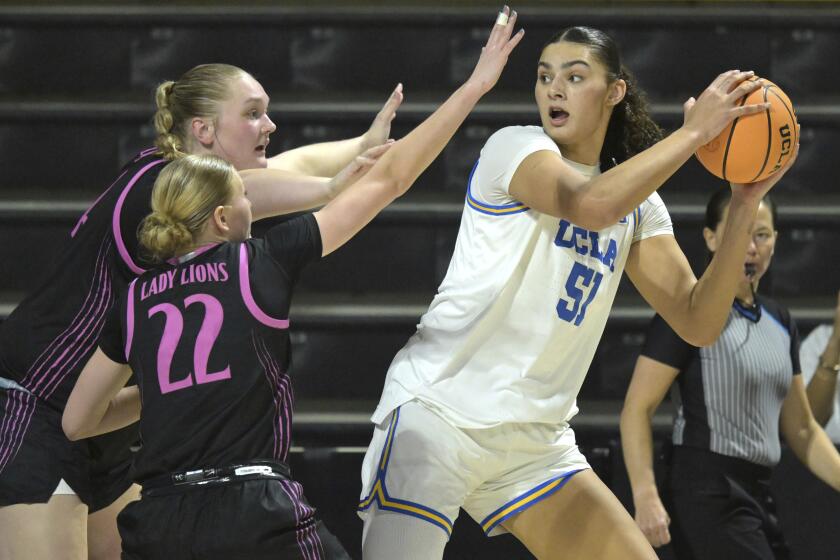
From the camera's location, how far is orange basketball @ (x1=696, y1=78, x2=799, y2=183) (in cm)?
246

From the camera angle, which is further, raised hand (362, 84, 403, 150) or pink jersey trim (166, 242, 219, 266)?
raised hand (362, 84, 403, 150)

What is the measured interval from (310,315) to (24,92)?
193cm

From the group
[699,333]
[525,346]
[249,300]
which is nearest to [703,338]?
[699,333]

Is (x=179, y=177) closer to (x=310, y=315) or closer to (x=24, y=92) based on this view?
(x=310, y=315)

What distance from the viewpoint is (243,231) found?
2.35m

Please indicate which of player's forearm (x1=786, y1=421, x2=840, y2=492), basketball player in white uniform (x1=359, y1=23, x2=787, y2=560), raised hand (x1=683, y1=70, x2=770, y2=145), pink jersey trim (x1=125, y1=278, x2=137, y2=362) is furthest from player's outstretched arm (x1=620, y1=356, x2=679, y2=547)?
pink jersey trim (x1=125, y1=278, x2=137, y2=362)

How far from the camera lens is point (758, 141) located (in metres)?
2.46

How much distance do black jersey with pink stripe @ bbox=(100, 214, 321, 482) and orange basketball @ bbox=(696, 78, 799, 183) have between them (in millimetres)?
894

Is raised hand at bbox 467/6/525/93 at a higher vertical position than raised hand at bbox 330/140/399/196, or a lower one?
higher

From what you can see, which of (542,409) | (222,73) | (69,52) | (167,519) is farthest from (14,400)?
(69,52)

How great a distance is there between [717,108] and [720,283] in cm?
47

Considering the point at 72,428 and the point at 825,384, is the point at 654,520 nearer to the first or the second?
the point at 825,384

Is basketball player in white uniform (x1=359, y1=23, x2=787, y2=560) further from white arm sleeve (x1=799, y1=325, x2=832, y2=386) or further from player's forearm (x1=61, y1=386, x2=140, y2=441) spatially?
white arm sleeve (x1=799, y1=325, x2=832, y2=386)

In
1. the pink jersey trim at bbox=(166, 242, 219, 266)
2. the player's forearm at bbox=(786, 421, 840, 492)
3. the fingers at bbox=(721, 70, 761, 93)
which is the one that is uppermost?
the fingers at bbox=(721, 70, 761, 93)
